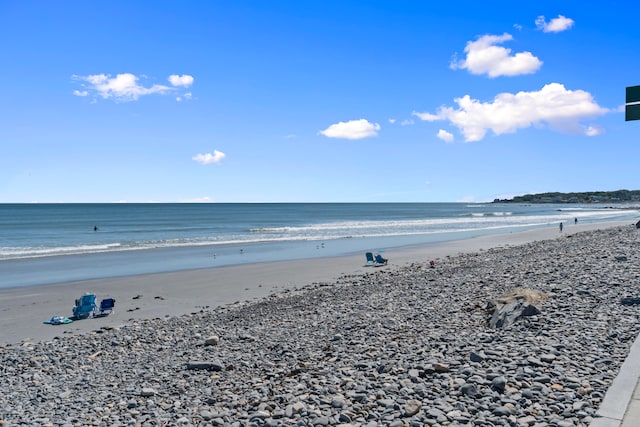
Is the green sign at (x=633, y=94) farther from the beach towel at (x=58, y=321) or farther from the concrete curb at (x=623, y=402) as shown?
the beach towel at (x=58, y=321)

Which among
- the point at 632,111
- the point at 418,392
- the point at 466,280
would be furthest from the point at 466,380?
the point at 466,280

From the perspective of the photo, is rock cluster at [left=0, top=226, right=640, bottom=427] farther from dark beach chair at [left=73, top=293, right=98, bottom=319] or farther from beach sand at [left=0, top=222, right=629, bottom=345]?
dark beach chair at [left=73, top=293, right=98, bottom=319]

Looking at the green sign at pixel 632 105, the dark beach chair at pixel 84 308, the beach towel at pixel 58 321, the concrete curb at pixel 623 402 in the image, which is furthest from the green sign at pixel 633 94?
the beach towel at pixel 58 321

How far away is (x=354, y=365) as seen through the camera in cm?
687

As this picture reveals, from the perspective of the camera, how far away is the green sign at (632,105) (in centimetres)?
695

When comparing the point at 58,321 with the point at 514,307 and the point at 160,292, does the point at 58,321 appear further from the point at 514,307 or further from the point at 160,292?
the point at 514,307

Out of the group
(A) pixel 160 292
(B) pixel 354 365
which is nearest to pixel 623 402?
(B) pixel 354 365

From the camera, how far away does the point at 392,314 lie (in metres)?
10.2

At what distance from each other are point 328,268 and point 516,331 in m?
15.3

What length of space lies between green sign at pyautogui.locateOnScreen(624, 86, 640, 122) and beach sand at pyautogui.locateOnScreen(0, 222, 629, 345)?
11219 millimetres

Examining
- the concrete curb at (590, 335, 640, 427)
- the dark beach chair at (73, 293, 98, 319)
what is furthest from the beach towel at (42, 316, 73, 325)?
the concrete curb at (590, 335, 640, 427)

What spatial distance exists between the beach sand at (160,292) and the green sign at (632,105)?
1122cm

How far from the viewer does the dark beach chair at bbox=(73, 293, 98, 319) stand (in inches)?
523

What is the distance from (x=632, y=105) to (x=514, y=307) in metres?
3.54
